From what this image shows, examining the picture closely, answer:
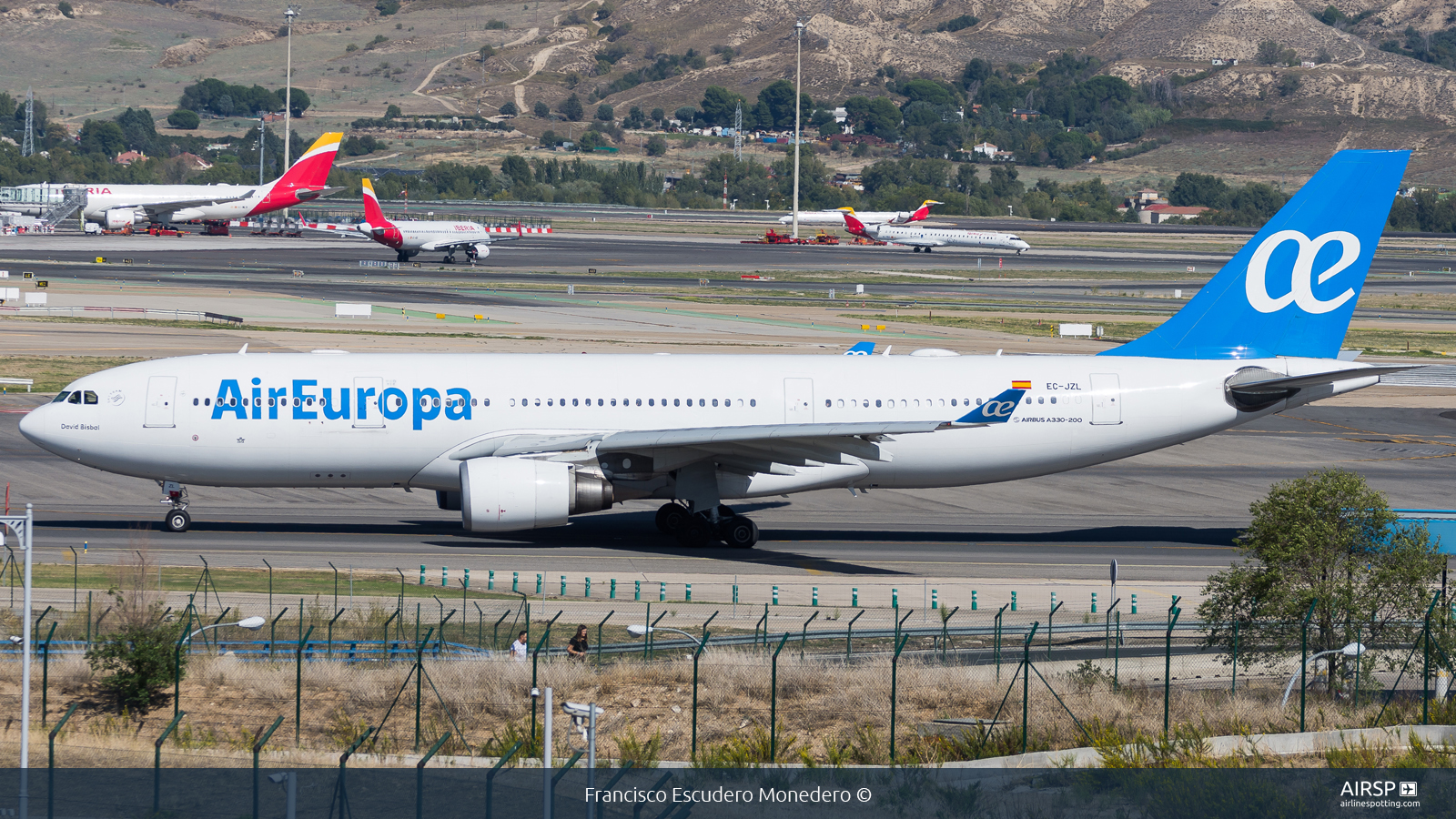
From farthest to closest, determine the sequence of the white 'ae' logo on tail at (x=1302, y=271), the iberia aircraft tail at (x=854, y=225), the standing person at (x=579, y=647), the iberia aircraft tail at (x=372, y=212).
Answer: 1. the iberia aircraft tail at (x=854, y=225)
2. the iberia aircraft tail at (x=372, y=212)
3. the white 'ae' logo on tail at (x=1302, y=271)
4. the standing person at (x=579, y=647)

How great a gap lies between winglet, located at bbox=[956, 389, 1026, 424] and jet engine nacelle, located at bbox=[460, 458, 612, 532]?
965 cm

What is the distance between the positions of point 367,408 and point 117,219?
460 ft

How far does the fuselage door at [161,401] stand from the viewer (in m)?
39.4

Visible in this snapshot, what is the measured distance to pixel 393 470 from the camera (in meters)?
40.2

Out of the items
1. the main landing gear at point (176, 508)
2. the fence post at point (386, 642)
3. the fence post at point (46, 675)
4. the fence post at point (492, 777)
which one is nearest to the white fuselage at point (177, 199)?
the main landing gear at point (176, 508)

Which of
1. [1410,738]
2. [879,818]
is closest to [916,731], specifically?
[879,818]

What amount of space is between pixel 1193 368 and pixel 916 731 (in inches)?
829

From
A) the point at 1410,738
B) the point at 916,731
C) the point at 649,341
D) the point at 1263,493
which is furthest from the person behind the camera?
the point at 649,341

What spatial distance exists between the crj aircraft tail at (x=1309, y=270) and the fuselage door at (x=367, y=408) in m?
21.4

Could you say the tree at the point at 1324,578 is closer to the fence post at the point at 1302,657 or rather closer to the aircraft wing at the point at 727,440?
the fence post at the point at 1302,657

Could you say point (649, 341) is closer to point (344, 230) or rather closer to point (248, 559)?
point (248, 559)

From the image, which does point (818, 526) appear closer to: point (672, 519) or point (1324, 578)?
point (672, 519)

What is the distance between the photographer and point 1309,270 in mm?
43594

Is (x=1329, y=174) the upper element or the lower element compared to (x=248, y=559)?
upper
